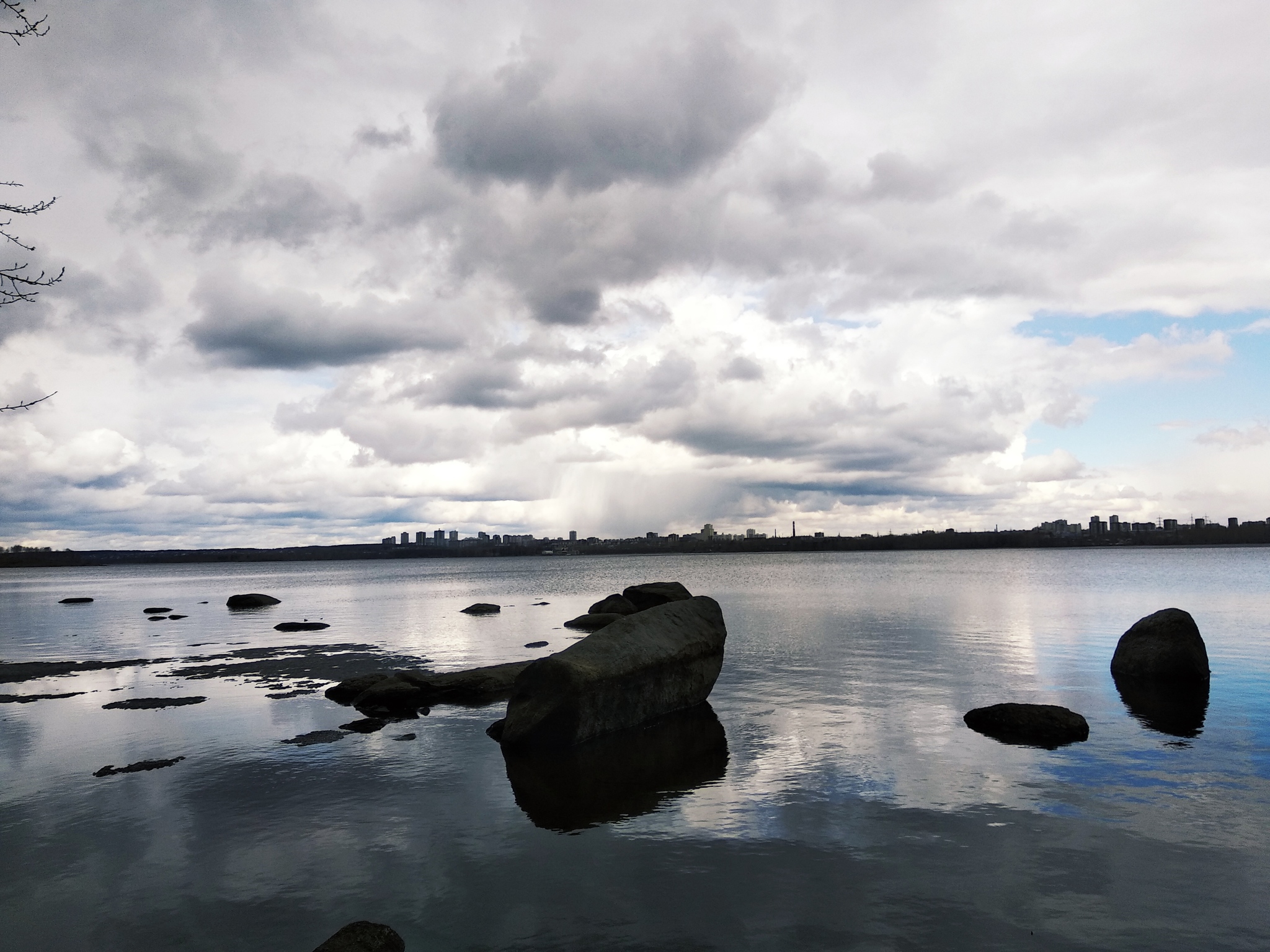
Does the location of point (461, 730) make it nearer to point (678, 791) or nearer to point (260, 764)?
point (260, 764)

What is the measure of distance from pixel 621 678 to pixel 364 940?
31.9ft

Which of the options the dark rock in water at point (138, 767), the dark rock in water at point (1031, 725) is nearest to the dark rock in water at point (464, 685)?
the dark rock in water at point (138, 767)

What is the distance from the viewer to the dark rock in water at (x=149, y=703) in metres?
20.0

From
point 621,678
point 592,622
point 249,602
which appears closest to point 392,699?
point 621,678

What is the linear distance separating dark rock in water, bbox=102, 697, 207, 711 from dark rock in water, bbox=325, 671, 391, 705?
3.38m

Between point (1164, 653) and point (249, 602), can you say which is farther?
point (249, 602)

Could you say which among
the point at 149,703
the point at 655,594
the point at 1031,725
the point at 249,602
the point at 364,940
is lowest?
the point at 249,602

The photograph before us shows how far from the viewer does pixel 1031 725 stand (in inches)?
618

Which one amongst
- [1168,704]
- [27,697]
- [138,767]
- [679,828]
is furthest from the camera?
[27,697]

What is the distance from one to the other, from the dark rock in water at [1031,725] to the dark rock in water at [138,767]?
16172 mm

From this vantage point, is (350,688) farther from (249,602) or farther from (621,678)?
(249,602)

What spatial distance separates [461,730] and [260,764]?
4188 millimetres

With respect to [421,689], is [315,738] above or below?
below

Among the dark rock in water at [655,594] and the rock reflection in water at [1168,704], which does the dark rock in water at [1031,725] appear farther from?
the dark rock in water at [655,594]
